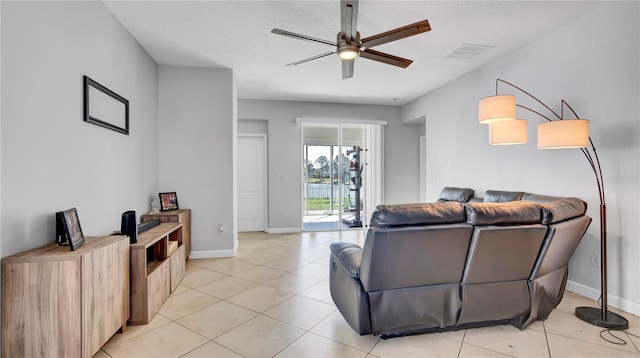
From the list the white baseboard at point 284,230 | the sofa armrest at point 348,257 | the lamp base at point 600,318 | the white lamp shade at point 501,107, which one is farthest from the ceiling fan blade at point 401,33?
the white baseboard at point 284,230

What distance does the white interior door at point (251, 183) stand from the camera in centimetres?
643

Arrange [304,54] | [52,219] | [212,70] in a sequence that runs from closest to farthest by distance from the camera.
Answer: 1. [52,219]
2. [304,54]
3. [212,70]

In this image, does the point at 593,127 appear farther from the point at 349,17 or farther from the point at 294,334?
the point at 294,334

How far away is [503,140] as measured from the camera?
3.25m

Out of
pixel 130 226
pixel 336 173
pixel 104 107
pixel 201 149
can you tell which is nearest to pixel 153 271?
pixel 130 226

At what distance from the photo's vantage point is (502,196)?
140 inches

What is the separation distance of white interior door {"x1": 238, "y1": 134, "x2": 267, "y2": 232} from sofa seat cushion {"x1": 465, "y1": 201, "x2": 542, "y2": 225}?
4.97 meters

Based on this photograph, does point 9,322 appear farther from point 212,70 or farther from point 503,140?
point 503,140

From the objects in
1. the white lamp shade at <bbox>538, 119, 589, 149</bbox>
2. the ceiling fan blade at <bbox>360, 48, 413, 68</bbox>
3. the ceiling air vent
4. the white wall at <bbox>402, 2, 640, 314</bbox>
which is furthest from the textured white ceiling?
the white lamp shade at <bbox>538, 119, 589, 149</bbox>

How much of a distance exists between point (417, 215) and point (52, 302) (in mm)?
2133

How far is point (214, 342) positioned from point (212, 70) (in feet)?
11.3

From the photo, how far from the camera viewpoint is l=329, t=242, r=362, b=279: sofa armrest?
207 centimetres

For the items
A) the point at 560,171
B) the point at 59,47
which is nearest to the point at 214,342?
the point at 59,47

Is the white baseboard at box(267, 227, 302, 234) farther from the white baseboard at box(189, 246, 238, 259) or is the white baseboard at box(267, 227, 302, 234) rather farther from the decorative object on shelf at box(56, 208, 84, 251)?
the decorative object on shelf at box(56, 208, 84, 251)
